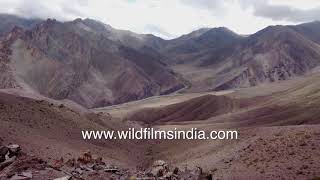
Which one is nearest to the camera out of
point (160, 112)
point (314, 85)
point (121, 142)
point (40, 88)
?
point (121, 142)

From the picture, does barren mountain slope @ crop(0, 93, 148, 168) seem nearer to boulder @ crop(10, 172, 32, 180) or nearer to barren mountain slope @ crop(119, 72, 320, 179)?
barren mountain slope @ crop(119, 72, 320, 179)

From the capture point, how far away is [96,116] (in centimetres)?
7475

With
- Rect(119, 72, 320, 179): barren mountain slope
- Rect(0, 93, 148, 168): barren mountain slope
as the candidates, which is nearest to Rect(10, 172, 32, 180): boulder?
Rect(0, 93, 148, 168): barren mountain slope

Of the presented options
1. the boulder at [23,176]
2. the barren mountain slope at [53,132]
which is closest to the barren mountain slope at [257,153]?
the barren mountain slope at [53,132]

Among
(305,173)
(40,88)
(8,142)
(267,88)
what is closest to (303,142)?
(305,173)

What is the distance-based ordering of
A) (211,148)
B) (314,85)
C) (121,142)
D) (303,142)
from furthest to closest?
(314,85) < (121,142) < (211,148) < (303,142)

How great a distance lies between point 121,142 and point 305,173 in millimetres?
31940

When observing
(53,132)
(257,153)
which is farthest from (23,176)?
(53,132)

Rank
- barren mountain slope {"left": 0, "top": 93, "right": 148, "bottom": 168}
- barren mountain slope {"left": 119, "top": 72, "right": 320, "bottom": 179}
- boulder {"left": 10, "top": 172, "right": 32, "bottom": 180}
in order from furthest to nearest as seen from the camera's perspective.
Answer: barren mountain slope {"left": 0, "top": 93, "right": 148, "bottom": 168}
barren mountain slope {"left": 119, "top": 72, "right": 320, "bottom": 179}
boulder {"left": 10, "top": 172, "right": 32, "bottom": 180}

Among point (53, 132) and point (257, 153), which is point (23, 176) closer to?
point (257, 153)

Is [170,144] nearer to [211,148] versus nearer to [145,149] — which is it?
[145,149]

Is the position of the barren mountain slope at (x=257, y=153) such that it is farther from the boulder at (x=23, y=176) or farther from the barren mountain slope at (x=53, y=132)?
the boulder at (x=23, y=176)

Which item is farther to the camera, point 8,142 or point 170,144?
point 170,144

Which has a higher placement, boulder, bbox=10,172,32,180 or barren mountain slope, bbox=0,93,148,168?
barren mountain slope, bbox=0,93,148,168
